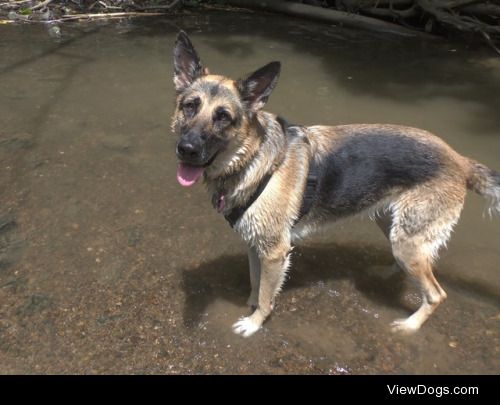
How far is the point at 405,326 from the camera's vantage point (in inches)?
→ 163

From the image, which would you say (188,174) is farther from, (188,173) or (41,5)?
(41,5)

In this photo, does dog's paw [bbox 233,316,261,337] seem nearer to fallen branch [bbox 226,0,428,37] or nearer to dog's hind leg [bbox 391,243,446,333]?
dog's hind leg [bbox 391,243,446,333]

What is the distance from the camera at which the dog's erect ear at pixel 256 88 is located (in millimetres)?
3508

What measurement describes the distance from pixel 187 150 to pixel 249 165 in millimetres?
586

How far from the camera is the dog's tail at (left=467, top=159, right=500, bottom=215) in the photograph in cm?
388

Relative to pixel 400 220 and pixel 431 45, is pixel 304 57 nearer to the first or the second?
pixel 431 45

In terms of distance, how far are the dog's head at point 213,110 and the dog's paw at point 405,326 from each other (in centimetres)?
215

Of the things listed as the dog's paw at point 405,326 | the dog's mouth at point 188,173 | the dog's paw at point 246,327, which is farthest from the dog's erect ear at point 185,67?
the dog's paw at point 405,326

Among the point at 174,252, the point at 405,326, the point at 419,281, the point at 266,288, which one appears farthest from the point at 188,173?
the point at 405,326

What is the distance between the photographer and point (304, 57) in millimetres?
9539

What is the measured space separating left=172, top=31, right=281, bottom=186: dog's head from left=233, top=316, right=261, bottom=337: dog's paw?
57.5 inches

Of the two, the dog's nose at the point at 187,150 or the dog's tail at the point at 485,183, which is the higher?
the dog's nose at the point at 187,150

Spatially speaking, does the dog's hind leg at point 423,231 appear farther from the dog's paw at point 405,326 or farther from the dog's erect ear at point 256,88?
the dog's erect ear at point 256,88

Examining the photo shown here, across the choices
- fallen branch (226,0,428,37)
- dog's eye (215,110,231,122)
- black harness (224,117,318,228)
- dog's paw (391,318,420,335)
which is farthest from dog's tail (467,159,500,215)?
fallen branch (226,0,428,37)
